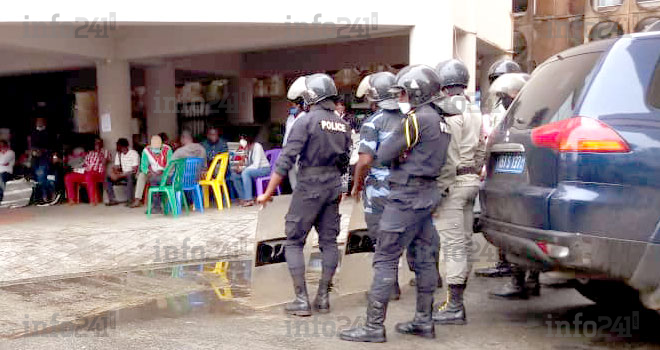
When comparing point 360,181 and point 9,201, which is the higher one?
point 360,181

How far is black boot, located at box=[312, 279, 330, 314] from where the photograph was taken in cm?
543

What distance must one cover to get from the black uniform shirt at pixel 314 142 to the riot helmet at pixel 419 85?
A: 2.56 ft

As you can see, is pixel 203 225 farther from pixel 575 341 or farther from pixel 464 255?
pixel 575 341

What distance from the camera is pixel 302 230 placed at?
5.25 m

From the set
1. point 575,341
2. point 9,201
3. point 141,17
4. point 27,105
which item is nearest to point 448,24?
point 141,17

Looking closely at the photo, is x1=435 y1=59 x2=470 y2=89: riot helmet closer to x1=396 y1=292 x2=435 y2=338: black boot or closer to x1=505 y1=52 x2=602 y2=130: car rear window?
x1=505 y1=52 x2=602 y2=130: car rear window

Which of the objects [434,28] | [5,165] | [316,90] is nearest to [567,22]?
[434,28]

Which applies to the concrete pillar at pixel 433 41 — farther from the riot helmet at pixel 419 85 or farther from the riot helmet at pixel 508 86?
the riot helmet at pixel 419 85

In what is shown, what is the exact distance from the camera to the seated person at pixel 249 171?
10508 mm

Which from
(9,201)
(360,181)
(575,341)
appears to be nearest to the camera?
(575,341)

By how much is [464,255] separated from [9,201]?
926 centimetres

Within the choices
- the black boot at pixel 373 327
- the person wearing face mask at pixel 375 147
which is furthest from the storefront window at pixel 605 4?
the black boot at pixel 373 327

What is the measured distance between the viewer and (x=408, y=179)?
4.44 m

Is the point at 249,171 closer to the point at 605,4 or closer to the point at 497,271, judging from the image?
the point at 497,271
